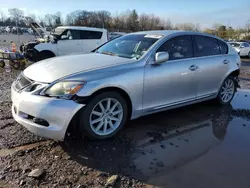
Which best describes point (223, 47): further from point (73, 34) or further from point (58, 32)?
point (58, 32)

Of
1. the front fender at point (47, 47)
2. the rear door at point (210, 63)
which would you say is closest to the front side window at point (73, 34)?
the front fender at point (47, 47)

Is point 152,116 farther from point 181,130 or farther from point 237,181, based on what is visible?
point 237,181

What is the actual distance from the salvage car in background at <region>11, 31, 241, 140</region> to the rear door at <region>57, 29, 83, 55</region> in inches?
274

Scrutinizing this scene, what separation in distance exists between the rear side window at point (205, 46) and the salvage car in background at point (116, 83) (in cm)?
2

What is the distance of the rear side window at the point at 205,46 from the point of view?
4902 mm

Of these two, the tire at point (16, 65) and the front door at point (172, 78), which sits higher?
the front door at point (172, 78)

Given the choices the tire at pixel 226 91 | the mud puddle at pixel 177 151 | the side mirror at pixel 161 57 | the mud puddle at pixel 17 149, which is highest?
the side mirror at pixel 161 57

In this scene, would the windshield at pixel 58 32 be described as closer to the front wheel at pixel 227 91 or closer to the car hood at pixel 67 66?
the car hood at pixel 67 66

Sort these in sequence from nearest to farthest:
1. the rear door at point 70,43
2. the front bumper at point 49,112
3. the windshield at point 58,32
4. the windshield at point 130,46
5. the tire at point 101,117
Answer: the front bumper at point 49,112 → the tire at point 101,117 → the windshield at point 130,46 → the rear door at point 70,43 → the windshield at point 58,32

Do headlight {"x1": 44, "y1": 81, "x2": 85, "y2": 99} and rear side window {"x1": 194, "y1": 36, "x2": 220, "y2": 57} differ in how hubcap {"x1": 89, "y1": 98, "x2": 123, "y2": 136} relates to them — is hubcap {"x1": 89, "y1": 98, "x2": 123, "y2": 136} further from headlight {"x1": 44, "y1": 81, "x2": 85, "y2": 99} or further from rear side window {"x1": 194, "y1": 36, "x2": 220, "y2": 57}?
rear side window {"x1": 194, "y1": 36, "x2": 220, "y2": 57}

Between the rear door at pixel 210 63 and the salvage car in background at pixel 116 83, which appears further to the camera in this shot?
the rear door at pixel 210 63

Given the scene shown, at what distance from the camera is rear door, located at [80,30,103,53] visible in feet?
39.2

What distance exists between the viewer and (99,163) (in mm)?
3105

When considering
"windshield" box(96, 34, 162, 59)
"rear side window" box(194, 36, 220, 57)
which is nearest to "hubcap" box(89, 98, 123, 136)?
"windshield" box(96, 34, 162, 59)
